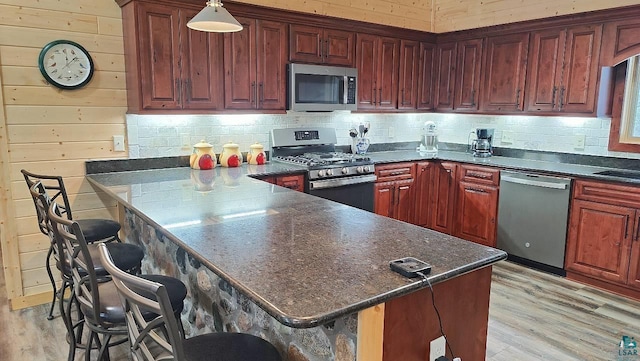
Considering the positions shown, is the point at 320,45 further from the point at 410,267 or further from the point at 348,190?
the point at 410,267

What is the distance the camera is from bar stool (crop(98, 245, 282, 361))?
1.11 m

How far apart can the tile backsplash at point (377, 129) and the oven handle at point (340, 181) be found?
72cm

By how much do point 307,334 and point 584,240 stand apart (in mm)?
3057

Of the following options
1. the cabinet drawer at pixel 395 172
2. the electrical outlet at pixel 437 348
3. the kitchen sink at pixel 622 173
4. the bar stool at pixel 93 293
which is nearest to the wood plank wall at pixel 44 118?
the bar stool at pixel 93 293

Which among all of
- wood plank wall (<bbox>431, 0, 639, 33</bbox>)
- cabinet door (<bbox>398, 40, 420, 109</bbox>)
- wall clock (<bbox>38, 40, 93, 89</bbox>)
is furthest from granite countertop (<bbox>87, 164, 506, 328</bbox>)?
wood plank wall (<bbox>431, 0, 639, 33</bbox>)

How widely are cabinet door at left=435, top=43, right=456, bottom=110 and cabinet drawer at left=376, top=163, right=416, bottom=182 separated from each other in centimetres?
92

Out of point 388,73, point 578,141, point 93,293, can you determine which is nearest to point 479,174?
point 578,141

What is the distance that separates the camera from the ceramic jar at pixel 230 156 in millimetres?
3924

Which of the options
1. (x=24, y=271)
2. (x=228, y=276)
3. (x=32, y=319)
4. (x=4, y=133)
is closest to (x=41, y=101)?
(x=4, y=133)

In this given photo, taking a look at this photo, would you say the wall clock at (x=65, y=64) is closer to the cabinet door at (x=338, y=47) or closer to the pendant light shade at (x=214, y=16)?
the pendant light shade at (x=214, y=16)

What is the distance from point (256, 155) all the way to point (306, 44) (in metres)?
1.10

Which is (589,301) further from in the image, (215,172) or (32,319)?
(32,319)

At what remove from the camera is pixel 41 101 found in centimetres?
321

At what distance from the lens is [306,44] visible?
13.5ft
